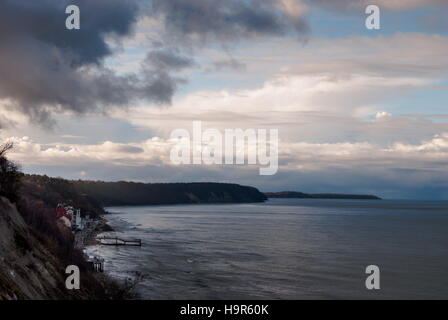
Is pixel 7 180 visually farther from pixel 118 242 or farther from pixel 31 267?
pixel 118 242

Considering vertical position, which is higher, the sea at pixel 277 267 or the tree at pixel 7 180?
the tree at pixel 7 180

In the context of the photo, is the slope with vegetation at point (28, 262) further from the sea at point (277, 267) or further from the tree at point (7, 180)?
the sea at point (277, 267)

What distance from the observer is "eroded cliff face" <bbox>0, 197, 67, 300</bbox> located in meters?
24.0

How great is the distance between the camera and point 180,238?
96.3 metres

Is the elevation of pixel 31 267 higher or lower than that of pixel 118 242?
higher

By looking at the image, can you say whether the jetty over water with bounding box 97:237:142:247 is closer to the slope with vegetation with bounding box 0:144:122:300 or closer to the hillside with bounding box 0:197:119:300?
the slope with vegetation with bounding box 0:144:122:300

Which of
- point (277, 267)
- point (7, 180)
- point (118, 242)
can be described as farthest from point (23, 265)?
point (118, 242)

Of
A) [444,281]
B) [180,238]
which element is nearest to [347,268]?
[444,281]

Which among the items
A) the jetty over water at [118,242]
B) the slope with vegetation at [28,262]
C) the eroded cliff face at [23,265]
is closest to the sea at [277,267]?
the jetty over water at [118,242]

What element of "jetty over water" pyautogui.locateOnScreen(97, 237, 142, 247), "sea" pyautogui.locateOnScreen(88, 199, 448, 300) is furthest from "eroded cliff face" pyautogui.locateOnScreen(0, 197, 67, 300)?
"jetty over water" pyautogui.locateOnScreen(97, 237, 142, 247)

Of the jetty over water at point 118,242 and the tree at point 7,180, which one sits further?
the jetty over water at point 118,242

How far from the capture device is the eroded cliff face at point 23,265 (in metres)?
24.0

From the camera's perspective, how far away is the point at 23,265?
28047 mm
